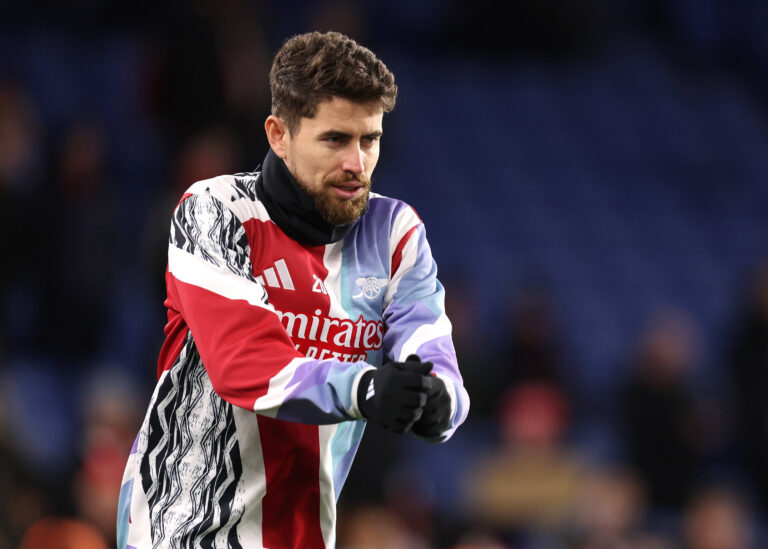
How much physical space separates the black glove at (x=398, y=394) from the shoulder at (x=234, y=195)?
76cm

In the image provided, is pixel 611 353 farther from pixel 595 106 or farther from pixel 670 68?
pixel 670 68

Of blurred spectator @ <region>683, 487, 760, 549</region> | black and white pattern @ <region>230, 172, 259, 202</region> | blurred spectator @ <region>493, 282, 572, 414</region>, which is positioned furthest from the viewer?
blurred spectator @ <region>493, 282, 572, 414</region>

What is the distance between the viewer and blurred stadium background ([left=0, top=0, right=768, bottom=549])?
306 inches

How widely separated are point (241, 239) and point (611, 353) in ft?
24.2

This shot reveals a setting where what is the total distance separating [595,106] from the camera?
1264 cm

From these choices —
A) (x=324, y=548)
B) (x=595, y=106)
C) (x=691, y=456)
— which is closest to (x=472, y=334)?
(x=691, y=456)

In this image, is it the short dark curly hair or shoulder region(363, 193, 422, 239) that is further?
shoulder region(363, 193, 422, 239)

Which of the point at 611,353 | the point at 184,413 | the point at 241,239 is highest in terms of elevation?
the point at 241,239

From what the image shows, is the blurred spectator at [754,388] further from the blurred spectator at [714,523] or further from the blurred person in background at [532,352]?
the blurred person in background at [532,352]

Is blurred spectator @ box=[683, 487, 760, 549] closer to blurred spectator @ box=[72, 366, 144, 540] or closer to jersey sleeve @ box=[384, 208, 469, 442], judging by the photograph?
blurred spectator @ box=[72, 366, 144, 540]

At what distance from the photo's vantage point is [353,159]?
124 inches

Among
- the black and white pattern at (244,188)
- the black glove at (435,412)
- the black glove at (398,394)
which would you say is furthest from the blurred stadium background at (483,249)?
the black glove at (398,394)

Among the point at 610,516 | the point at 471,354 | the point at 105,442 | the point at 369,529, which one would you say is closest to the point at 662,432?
the point at 610,516

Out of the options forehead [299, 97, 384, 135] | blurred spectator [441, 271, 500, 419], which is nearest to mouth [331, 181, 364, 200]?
forehead [299, 97, 384, 135]
